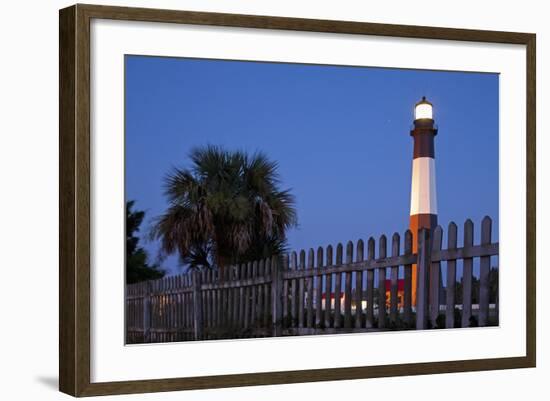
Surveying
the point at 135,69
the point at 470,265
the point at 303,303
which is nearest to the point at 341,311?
the point at 303,303

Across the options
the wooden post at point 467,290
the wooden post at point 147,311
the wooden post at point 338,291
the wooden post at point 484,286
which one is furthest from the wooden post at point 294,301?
the wooden post at point 484,286

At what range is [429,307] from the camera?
689cm

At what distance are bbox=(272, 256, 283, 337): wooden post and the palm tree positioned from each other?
0.19 ft

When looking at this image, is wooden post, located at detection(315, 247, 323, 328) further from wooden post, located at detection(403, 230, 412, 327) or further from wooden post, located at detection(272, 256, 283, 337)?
wooden post, located at detection(403, 230, 412, 327)

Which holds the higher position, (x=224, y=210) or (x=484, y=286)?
(x=224, y=210)

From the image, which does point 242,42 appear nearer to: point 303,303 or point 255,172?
point 255,172

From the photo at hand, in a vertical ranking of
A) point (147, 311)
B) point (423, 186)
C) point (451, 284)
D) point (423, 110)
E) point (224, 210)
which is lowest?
point (147, 311)

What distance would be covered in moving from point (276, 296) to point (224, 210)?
51cm

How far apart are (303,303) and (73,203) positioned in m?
1.34

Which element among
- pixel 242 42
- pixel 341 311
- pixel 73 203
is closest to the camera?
pixel 73 203

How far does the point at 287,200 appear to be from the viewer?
21.1 feet

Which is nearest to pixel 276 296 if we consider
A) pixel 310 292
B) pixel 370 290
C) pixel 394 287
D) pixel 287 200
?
pixel 310 292

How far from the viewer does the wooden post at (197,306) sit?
6.25m

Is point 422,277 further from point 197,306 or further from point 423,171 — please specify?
point 197,306
